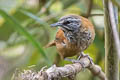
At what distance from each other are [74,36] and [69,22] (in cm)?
16

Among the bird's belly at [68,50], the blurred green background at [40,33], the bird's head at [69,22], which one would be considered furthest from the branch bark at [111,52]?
the blurred green background at [40,33]

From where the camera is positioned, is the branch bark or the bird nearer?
the branch bark

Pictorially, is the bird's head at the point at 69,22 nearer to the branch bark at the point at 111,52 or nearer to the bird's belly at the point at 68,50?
the bird's belly at the point at 68,50

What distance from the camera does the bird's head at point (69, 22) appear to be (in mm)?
2328


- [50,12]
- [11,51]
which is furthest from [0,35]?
[50,12]

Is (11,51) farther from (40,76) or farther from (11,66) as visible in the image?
(40,76)

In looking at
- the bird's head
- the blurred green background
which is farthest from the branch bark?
the blurred green background

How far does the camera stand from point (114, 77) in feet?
5.26

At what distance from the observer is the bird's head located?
2328mm

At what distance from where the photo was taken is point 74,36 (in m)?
2.52

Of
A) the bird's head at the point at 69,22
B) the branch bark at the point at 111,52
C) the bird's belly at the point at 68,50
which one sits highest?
the bird's head at the point at 69,22

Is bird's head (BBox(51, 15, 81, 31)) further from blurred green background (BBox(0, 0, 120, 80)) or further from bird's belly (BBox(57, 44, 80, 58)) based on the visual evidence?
blurred green background (BBox(0, 0, 120, 80))

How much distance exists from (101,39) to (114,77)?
1.59m

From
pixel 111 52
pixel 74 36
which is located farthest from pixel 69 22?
pixel 111 52
